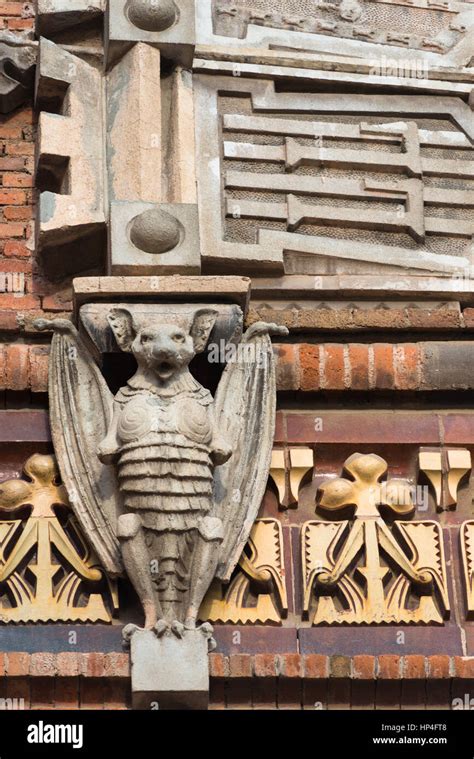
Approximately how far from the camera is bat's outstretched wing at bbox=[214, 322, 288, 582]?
266 inches

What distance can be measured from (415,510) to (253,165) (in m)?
1.36

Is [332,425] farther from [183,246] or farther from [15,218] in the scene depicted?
[15,218]

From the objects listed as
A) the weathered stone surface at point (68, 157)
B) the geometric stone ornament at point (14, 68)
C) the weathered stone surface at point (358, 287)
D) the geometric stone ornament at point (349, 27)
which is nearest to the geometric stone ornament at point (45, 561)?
the weathered stone surface at point (68, 157)

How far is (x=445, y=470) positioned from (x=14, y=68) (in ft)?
6.74

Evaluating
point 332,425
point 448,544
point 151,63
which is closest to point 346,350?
point 332,425

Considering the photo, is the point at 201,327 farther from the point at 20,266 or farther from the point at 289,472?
the point at 20,266

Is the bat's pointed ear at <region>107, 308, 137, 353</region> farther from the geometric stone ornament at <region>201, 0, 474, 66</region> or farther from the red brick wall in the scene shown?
the geometric stone ornament at <region>201, 0, 474, 66</region>

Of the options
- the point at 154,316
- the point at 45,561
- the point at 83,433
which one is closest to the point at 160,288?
the point at 154,316

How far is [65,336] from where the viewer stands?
6973 mm

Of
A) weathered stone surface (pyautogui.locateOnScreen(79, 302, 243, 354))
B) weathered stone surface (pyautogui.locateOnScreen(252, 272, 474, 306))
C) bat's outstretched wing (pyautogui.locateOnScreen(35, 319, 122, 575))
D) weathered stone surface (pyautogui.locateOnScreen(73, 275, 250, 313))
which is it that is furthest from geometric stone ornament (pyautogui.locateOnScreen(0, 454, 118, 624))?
weathered stone surface (pyautogui.locateOnScreen(252, 272, 474, 306))

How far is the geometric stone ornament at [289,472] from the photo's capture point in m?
6.94

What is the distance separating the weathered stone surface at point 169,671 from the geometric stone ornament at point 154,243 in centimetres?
120

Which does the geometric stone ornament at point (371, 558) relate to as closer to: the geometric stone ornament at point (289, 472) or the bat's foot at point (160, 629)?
the geometric stone ornament at point (289, 472)

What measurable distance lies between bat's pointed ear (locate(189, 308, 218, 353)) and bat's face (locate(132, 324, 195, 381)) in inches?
2.1
